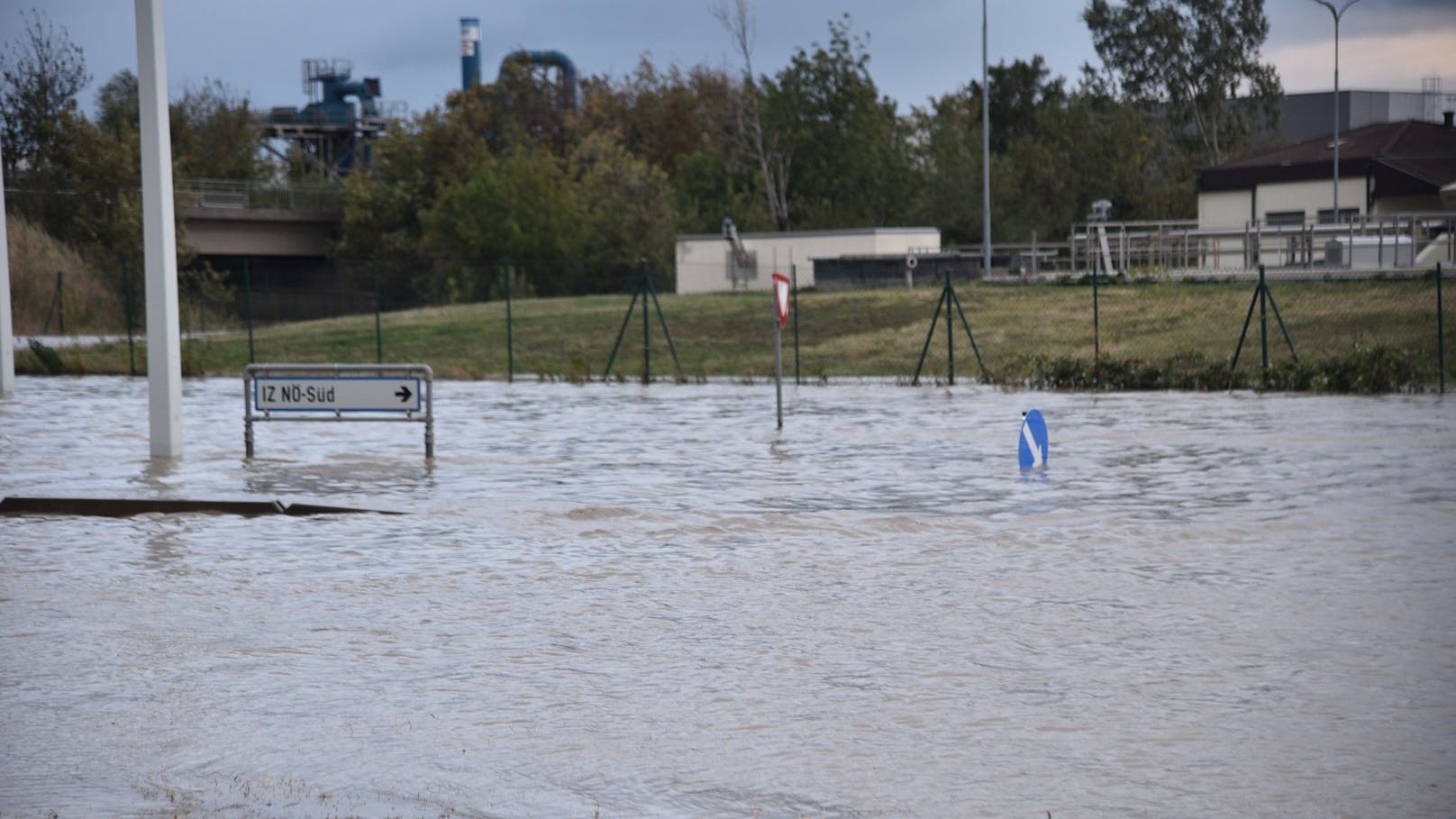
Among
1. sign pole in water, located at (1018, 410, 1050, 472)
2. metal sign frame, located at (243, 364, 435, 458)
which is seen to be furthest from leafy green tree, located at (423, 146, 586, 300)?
sign pole in water, located at (1018, 410, 1050, 472)

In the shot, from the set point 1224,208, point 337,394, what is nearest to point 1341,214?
point 1224,208

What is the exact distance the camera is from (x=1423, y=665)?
27.1ft

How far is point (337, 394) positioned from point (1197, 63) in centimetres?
7818

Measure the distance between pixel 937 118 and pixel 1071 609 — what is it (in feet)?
279

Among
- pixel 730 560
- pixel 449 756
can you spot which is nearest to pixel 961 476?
pixel 730 560

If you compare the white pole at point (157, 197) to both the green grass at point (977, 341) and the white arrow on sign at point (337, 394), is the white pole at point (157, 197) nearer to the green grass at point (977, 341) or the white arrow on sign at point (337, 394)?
the white arrow on sign at point (337, 394)

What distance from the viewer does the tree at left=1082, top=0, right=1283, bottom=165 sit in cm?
8738

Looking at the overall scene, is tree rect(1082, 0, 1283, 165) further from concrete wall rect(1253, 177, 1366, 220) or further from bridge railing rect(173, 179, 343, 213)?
bridge railing rect(173, 179, 343, 213)

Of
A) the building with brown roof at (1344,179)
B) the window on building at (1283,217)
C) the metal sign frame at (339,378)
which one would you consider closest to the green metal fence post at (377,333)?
the metal sign frame at (339,378)

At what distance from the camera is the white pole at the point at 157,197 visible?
17156mm

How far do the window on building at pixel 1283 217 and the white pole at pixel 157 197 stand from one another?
52602 millimetres

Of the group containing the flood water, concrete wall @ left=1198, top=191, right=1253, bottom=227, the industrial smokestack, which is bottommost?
the flood water

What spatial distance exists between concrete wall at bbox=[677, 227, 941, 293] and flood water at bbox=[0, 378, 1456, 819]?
1859 inches

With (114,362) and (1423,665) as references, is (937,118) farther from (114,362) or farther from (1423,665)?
(1423,665)
